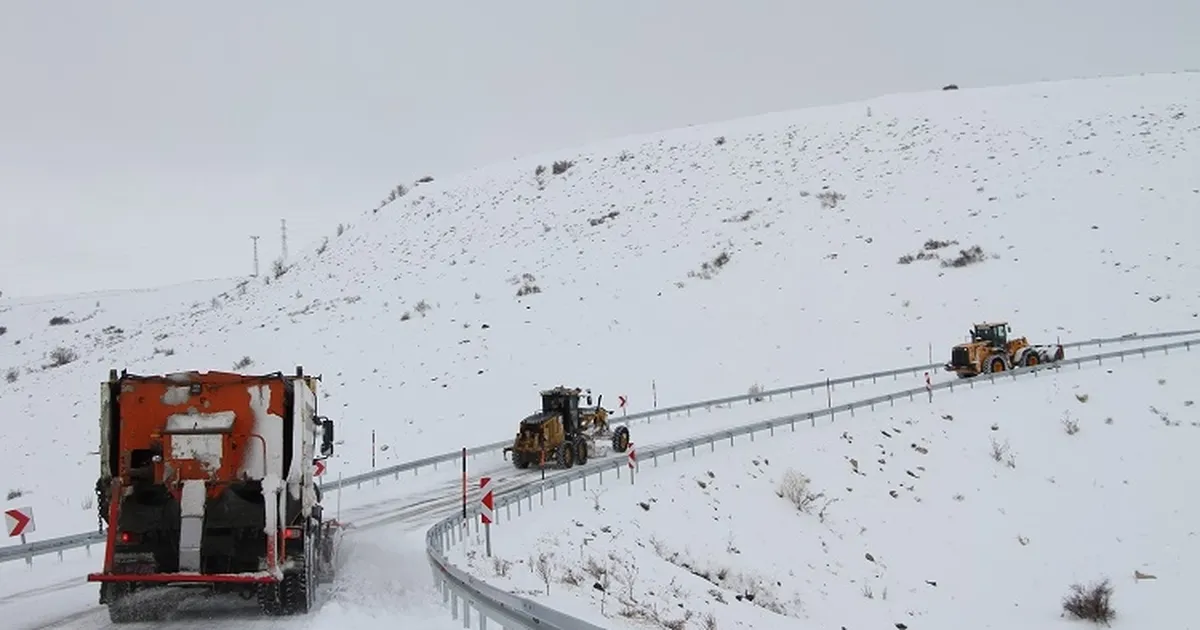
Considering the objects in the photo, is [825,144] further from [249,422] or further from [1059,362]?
[249,422]

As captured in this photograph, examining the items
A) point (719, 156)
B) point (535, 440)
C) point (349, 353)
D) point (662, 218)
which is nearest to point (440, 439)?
point (535, 440)

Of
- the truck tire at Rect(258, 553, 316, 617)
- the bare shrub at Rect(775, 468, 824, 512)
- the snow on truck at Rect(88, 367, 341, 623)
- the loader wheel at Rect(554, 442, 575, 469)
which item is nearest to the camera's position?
the snow on truck at Rect(88, 367, 341, 623)

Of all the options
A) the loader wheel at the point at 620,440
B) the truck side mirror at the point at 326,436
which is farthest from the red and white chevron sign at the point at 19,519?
the loader wheel at the point at 620,440

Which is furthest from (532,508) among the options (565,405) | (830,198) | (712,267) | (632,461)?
(830,198)

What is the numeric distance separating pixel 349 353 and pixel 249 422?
3245 cm

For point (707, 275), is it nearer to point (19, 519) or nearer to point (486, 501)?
point (486, 501)

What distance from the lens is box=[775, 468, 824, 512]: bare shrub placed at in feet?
71.8

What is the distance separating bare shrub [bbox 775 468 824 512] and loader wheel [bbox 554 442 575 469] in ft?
20.3

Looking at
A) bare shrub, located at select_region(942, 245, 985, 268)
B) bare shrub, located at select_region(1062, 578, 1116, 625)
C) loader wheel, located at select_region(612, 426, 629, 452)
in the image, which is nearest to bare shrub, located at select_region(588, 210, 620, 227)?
bare shrub, located at select_region(942, 245, 985, 268)

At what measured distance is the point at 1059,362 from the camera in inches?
1345

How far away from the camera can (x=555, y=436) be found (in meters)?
24.8

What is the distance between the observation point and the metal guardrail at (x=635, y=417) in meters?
16.6

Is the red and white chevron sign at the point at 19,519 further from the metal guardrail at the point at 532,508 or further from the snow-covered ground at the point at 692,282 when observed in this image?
the metal guardrail at the point at 532,508

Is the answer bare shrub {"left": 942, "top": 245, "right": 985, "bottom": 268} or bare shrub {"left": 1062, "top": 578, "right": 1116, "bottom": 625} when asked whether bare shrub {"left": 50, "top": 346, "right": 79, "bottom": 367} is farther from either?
bare shrub {"left": 942, "top": 245, "right": 985, "bottom": 268}
